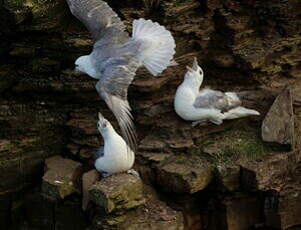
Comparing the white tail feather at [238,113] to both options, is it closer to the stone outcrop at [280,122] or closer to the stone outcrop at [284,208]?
the stone outcrop at [280,122]

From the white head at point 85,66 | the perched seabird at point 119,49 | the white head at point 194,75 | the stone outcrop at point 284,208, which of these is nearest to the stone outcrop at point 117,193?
the perched seabird at point 119,49

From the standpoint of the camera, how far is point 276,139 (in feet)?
21.3

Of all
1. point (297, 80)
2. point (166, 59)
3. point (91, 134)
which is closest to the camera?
point (166, 59)

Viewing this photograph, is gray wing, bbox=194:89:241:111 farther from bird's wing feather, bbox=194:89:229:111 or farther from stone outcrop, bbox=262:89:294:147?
stone outcrop, bbox=262:89:294:147

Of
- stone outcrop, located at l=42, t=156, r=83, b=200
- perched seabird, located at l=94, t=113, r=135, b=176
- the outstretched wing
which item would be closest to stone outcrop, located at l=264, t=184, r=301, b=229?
perched seabird, located at l=94, t=113, r=135, b=176

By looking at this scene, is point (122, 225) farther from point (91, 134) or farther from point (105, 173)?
point (91, 134)

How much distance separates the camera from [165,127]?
6574 mm

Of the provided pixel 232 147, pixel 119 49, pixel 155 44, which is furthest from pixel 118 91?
pixel 232 147

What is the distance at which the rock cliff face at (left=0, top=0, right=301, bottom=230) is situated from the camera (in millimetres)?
6254

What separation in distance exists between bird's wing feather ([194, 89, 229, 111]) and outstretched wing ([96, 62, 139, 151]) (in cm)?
91

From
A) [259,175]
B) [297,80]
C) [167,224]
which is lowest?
[167,224]

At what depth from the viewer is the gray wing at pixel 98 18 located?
6.35 m

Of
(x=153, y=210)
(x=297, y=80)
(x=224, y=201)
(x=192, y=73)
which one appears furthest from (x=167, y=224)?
(x=297, y=80)

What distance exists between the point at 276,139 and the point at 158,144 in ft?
3.77
